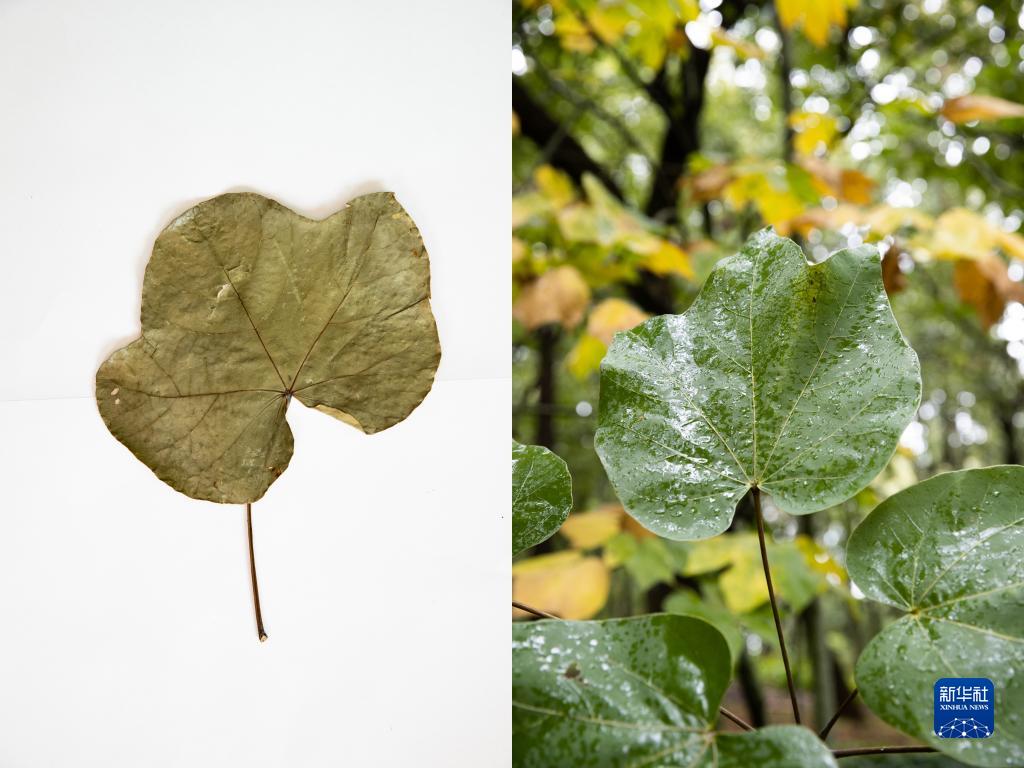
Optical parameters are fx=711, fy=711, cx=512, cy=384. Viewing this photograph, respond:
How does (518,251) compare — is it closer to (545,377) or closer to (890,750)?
(545,377)

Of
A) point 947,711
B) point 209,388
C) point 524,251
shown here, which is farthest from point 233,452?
point 524,251

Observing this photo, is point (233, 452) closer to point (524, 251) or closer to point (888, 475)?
point (524, 251)

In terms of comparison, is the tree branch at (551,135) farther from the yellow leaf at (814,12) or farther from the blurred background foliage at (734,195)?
the yellow leaf at (814,12)

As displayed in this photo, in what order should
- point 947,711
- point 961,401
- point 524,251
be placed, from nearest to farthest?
point 947,711, point 524,251, point 961,401

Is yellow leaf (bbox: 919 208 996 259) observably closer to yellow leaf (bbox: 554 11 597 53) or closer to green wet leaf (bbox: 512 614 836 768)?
yellow leaf (bbox: 554 11 597 53)

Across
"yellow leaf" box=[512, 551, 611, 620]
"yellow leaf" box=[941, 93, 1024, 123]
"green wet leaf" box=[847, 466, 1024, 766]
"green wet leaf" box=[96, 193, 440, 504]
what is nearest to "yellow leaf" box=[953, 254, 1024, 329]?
"yellow leaf" box=[941, 93, 1024, 123]

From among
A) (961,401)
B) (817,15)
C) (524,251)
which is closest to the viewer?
(817,15)
